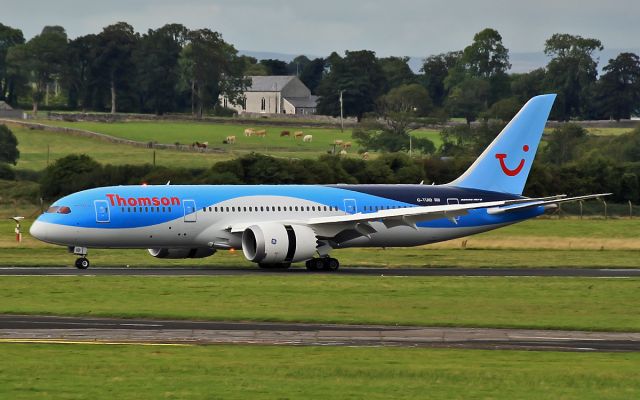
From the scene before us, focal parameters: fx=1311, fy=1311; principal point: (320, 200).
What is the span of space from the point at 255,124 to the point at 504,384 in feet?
537

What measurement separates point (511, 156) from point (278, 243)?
49.0ft

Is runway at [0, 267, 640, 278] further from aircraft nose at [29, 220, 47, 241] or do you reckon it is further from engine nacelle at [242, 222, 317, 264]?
aircraft nose at [29, 220, 47, 241]

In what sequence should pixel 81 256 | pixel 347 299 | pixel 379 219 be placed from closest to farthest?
pixel 347 299 < pixel 81 256 < pixel 379 219

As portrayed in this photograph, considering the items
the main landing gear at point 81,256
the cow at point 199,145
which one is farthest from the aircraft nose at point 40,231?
Result: the cow at point 199,145

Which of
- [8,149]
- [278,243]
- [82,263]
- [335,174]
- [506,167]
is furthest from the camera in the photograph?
[8,149]

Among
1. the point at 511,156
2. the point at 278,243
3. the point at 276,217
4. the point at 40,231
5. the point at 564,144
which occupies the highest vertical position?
the point at 564,144

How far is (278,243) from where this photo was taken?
54.9 meters

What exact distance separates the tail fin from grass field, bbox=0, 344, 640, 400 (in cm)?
3375

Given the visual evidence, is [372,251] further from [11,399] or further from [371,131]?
[371,131]

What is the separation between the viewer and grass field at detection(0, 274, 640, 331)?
37188 mm

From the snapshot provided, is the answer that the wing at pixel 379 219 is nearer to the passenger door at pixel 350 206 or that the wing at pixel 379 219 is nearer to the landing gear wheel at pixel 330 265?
the passenger door at pixel 350 206

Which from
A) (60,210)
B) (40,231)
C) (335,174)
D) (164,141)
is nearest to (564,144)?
(335,174)

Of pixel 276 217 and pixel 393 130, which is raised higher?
pixel 393 130

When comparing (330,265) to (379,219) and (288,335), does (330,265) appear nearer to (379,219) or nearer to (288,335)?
(379,219)
